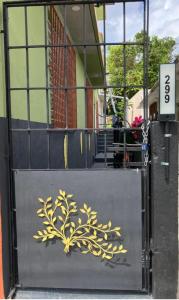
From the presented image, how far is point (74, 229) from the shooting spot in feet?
9.96

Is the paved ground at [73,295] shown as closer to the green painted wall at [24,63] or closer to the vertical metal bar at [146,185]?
the vertical metal bar at [146,185]

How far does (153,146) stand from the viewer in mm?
2945

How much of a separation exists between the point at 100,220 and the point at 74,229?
249 millimetres

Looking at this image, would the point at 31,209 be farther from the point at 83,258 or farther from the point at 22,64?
the point at 22,64

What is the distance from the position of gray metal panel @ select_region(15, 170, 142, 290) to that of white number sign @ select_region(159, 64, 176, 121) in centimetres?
57

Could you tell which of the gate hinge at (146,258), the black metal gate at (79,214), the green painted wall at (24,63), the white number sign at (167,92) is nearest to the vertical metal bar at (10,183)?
the black metal gate at (79,214)

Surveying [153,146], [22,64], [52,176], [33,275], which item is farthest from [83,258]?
[22,64]

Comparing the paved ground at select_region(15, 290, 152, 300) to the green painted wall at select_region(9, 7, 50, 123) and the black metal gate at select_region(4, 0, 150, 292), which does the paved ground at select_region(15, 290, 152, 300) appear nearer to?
the black metal gate at select_region(4, 0, 150, 292)

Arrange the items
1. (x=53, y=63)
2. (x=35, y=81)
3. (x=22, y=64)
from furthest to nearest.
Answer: (x=53, y=63), (x=35, y=81), (x=22, y=64)

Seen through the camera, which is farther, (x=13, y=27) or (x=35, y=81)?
(x=35, y=81)

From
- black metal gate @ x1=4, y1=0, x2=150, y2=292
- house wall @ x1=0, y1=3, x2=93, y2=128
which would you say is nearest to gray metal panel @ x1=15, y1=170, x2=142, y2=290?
black metal gate @ x1=4, y1=0, x2=150, y2=292

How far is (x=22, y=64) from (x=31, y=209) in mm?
1502

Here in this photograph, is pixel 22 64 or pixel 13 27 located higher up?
pixel 13 27

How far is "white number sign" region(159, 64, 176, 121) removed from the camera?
2850 millimetres
